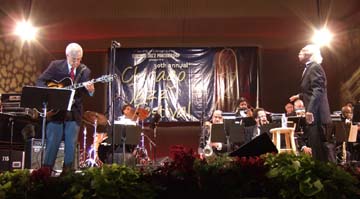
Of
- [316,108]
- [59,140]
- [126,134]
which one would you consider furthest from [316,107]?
[126,134]

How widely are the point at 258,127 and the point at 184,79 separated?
9.70 ft

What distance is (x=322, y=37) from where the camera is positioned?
10.8m

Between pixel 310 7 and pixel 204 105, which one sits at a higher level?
pixel 310 7

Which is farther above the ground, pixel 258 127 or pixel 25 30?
pixel 25 30

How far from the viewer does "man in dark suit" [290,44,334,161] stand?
18.0 ft

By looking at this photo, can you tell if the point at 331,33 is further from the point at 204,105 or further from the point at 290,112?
the point at 204,105

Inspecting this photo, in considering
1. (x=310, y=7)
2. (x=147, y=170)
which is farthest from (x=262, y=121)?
(x=147, y=170)

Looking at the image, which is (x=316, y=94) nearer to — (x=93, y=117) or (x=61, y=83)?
(x=61, y=83)

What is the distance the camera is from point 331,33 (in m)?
10.7

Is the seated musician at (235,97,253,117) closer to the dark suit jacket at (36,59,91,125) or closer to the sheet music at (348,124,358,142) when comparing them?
the sheet music at (348,124,358,142)

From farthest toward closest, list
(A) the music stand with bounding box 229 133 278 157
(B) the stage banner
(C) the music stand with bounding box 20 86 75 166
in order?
(B) the stage banner → (C) the music stand with bounding box 20 86 75 166 → (A) the music stand with bounding box 229 133 278 157

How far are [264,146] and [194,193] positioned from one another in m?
0.88

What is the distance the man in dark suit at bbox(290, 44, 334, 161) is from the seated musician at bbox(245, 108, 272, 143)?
98.7 inches

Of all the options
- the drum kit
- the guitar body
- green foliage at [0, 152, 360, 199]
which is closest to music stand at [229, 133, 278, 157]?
green foliage at [0, 152, 360, 199]
